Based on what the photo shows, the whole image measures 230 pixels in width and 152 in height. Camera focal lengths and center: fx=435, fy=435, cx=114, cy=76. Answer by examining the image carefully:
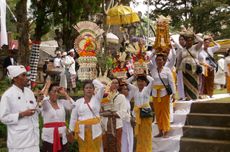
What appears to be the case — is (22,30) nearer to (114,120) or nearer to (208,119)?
(114,120)

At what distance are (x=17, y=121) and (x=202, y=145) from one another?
402 centimetres

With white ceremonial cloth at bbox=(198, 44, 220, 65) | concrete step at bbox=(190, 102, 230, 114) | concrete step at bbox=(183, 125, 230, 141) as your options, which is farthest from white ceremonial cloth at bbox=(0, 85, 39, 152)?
white ceremonial cloth at bbox=(198, 44, 220, 65)

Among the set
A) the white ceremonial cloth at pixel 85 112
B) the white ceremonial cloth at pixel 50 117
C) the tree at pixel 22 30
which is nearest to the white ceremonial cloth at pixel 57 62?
the tree at pixel 22 30

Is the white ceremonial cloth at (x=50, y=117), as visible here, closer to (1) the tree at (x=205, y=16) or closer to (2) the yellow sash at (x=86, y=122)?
(2) the yellow sash at (x=86, y=122)

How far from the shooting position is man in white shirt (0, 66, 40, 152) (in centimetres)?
567

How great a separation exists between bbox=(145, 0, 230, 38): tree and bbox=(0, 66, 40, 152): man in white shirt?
2314cm

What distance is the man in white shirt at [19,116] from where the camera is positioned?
5.67 meters

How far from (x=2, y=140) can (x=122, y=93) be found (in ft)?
10.4

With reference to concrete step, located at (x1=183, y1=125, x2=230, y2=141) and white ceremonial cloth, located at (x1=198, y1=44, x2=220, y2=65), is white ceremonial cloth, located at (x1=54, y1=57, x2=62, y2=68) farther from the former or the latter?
concrete step, located at (x1=183, y1=125, x2=230, y2=141)

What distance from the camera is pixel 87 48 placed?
7.62 meters

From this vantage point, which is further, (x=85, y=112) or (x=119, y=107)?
(x=119, y=107)

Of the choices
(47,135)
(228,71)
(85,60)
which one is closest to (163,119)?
(85,60)

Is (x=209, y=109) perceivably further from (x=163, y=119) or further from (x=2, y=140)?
(x=2, y=140)

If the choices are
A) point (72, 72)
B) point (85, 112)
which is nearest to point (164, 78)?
point (85, 112)
